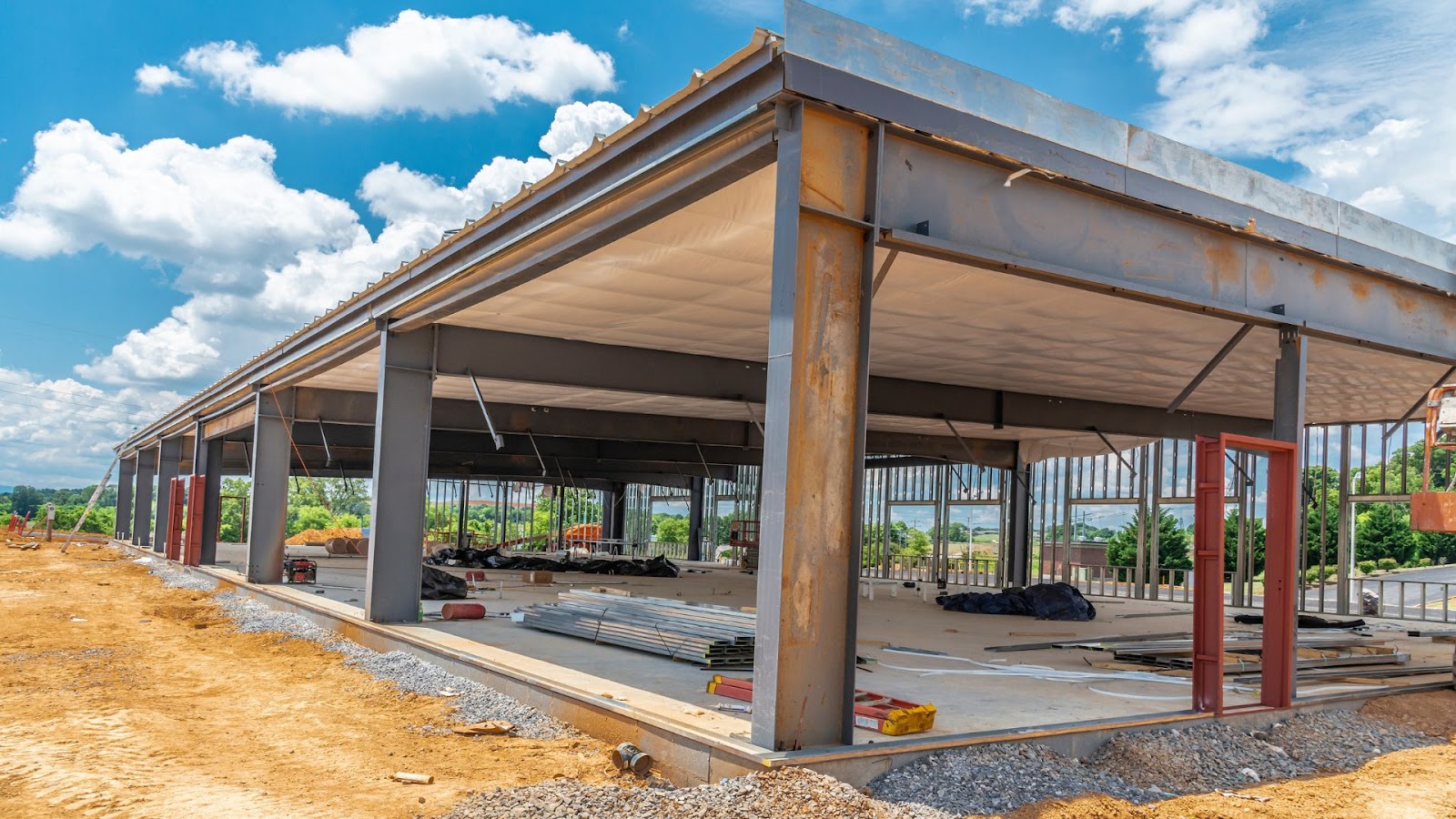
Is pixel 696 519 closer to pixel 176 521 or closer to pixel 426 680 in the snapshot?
pixel 176 521

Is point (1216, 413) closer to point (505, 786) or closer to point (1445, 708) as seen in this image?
point (1445, 708)

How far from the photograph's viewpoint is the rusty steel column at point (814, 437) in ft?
24.1

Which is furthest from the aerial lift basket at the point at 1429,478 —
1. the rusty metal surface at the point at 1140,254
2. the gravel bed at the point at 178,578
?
the gravel bed at the point at 178,578

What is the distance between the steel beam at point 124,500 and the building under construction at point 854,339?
31574mm

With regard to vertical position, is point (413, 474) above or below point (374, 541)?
above

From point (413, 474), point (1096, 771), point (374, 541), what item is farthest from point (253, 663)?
point (1096, 771)

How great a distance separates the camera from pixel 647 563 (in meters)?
36.2

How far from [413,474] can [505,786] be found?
8.94 meters

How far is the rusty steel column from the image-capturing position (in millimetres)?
7340

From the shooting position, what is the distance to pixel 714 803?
6590 mm

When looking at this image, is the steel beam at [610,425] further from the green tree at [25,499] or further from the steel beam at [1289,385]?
the green tree at [25,499]

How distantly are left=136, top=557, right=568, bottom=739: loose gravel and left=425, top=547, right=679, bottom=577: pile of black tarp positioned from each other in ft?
48.1

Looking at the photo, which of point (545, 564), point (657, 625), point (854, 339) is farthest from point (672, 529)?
point (854, 339)

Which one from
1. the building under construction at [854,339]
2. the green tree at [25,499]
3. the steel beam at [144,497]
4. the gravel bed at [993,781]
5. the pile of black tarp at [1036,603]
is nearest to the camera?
the gravel bed at [993,781]
